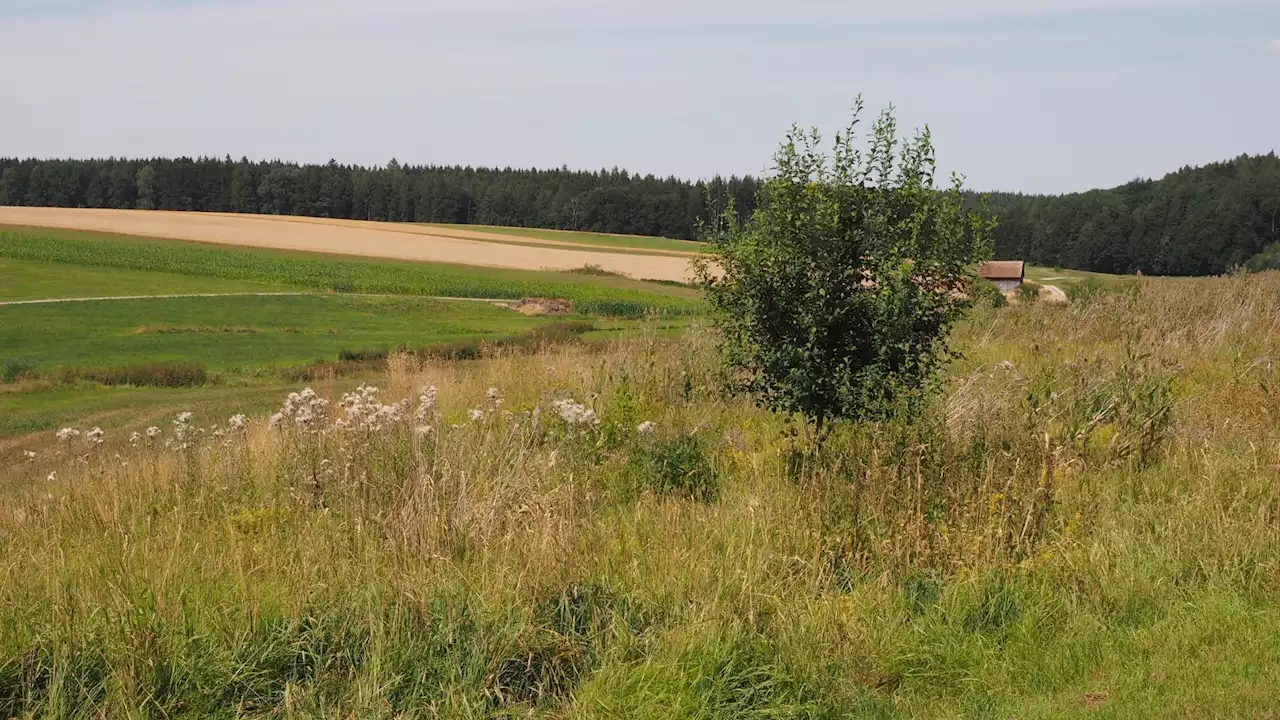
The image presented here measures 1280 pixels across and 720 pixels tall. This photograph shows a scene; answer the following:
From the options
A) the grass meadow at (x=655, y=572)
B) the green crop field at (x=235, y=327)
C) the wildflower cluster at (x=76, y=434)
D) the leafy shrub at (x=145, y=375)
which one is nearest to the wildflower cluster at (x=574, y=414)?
the grass meadow at (x=655, y=572)

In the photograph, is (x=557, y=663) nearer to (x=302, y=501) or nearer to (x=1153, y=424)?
(x=302, y=501)

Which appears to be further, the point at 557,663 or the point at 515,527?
the point at 515,527

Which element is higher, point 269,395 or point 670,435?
point 670,435

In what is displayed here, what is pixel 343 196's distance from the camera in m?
143

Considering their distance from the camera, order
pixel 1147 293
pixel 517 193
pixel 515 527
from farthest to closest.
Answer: pixel 517 193 → pixel 1147 293 → pixel 515 527

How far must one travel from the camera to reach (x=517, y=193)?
14950 centimetres

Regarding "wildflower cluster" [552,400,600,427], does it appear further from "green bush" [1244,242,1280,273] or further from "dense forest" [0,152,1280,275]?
"dense forest" [0,152,1280,275]

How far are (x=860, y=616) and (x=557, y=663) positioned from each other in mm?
1752

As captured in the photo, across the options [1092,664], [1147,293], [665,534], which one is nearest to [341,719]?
[665,534]

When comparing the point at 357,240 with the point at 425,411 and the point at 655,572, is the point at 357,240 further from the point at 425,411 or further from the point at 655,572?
the point at 655,572

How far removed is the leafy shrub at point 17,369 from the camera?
28731 mm

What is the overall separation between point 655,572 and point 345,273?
64226 millimetres

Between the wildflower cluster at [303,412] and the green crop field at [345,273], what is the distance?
45362 millimetres

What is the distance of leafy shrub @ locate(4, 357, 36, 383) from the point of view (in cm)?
2873
